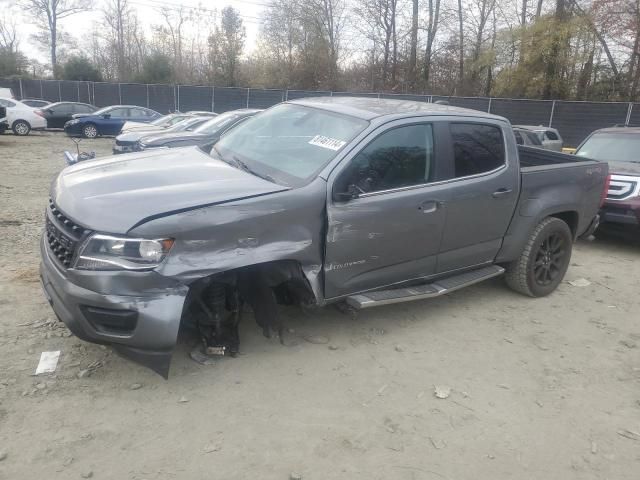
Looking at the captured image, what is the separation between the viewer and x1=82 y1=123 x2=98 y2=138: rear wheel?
2034 centimetres

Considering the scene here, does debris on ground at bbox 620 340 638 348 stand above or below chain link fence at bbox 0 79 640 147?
below

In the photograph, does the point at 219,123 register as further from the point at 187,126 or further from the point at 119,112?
the point at 119,112

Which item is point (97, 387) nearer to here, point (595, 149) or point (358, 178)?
point (358, 178)

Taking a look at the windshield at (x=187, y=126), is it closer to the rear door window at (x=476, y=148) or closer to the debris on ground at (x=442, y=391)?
the rear door window at (x=476, y=148)

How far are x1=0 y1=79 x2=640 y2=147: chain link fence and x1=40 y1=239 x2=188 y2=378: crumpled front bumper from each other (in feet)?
60.7

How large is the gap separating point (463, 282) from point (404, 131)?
1.39 metres

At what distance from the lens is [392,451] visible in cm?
278

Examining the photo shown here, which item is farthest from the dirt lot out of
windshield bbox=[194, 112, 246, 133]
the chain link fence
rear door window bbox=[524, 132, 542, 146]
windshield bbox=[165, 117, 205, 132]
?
the chain link fence

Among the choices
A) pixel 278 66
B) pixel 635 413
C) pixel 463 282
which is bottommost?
pixel 635 413

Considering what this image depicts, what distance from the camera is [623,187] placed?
705 centimetres

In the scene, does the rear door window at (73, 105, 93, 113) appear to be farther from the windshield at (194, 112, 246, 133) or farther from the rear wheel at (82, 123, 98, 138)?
the windshield at (194, 112, 246, 133)

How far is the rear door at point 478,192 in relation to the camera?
4.18m

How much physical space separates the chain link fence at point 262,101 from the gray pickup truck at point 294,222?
15.1m

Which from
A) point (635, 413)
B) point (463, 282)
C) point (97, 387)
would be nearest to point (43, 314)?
point (97, 387)
